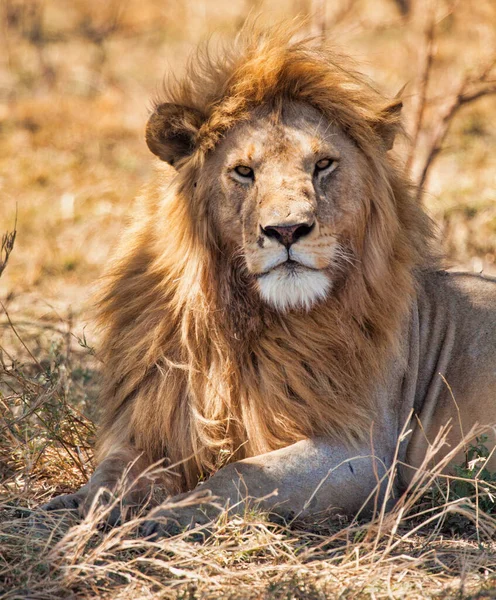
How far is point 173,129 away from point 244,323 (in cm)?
82

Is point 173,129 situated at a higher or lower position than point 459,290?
higher

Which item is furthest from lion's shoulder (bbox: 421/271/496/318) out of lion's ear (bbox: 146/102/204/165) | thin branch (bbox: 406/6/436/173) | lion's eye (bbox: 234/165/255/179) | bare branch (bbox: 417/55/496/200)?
thin branch (bbox: 406/6/436/173)

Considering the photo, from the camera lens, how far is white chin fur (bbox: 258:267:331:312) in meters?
3.26

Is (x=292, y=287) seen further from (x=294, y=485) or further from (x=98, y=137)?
(x=98, y=137)

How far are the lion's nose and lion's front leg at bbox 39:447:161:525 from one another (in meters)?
0.91

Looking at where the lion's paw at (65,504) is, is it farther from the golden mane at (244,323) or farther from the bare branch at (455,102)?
the bare branch at (455,102)

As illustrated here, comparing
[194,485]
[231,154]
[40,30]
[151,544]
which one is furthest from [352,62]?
[40,30]

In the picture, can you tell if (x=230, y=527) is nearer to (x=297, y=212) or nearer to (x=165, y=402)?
(x=165, y=402)

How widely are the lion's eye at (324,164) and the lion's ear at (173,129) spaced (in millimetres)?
505

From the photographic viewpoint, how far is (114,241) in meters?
4.62

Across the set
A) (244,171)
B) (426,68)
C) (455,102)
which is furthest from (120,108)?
(244,171)

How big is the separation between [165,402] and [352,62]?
162 cm

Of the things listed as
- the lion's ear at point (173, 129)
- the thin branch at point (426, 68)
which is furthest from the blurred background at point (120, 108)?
the lion's ear at point (173, 129)

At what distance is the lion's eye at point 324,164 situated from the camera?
3465mm
